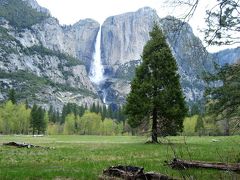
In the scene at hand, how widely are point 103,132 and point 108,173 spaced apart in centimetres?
14786

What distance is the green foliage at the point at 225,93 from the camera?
22325 mm

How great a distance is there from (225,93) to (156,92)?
59.5 feet

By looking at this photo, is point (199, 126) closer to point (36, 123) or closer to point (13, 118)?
point (36, 123)

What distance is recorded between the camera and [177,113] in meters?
39.2

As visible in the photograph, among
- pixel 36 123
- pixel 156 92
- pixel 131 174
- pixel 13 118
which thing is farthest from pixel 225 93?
pixel 36 123

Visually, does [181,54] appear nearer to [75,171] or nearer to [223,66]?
[75,171]

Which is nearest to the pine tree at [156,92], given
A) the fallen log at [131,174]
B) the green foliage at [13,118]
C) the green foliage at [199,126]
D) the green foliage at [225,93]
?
the green foliage at [225,93]

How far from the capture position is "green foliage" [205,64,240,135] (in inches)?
879

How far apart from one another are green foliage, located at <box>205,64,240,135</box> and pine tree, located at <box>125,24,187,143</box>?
13403 millimetres

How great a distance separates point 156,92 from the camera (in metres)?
41.2

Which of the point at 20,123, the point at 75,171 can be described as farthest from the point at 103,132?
the point at 75,171

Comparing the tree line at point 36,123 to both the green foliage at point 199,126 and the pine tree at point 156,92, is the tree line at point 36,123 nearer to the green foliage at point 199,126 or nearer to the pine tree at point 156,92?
the green foliage at point 199,126

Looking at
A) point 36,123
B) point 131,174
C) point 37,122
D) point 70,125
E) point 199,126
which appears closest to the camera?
point 131,174

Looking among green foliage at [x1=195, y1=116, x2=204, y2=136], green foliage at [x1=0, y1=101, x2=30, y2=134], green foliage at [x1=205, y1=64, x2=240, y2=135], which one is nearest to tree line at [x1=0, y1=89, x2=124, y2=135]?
green foliage at [x1=0, y1=101, x2=30, y2=134]
